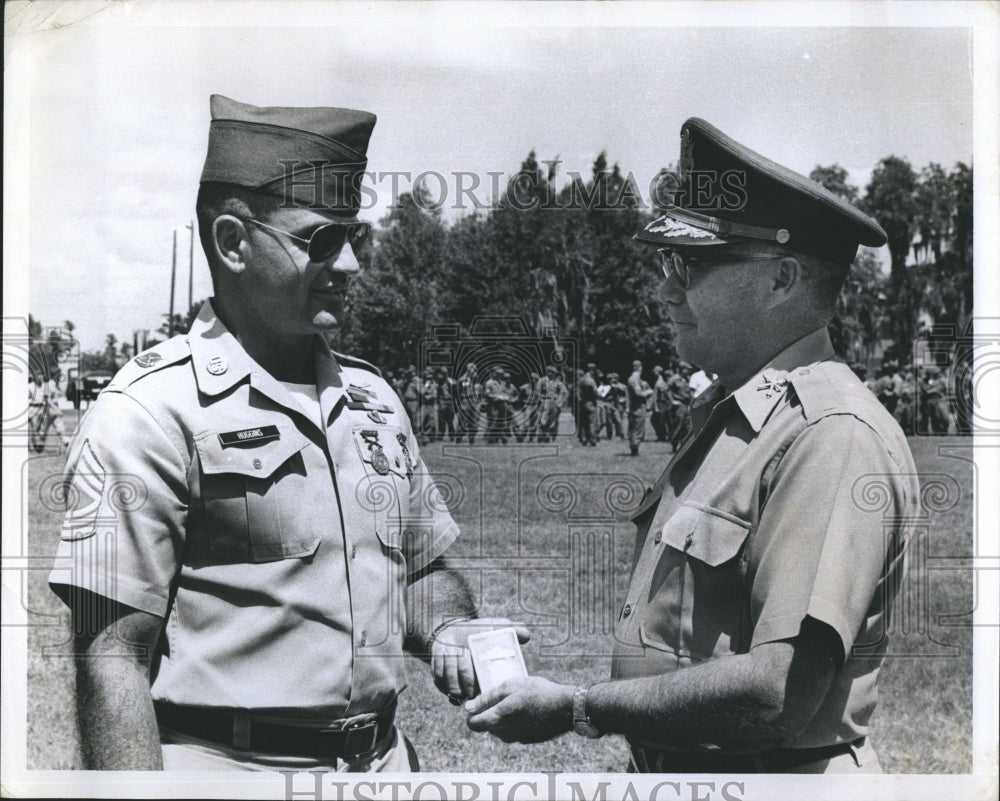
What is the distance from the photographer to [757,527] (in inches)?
126

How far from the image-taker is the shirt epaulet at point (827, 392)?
3197 mm

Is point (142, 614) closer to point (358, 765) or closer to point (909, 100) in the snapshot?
point (358, 765)

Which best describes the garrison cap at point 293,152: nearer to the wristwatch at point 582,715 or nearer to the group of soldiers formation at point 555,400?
the group of soldiers formation at point 555,400

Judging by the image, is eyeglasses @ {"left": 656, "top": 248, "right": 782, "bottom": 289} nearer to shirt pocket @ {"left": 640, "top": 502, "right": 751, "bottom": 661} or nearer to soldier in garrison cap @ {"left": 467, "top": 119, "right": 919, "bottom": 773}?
soldier in garrison cap @ {"left": 467, "top": 119, "right": 919, "bottom": 773}

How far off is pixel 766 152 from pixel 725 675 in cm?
212

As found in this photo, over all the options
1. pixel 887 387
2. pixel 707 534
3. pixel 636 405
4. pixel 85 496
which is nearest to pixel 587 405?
pixel 636 405

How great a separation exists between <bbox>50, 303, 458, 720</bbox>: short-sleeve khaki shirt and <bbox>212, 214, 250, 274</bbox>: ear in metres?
0.22

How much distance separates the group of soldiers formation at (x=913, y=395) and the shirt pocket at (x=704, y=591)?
1.05m

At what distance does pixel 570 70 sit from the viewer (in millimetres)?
4145

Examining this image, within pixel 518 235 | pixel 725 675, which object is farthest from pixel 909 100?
pixel 725 675

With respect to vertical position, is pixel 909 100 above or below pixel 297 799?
above

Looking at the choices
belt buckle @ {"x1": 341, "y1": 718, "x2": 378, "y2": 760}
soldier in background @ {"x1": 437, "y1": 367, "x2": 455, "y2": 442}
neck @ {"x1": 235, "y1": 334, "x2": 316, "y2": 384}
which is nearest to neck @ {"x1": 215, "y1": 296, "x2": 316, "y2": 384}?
neck @ {"x1": 235, "y1": 334, "x2": 316, "y2": 384}

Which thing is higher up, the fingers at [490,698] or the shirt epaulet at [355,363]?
the shirt epaulet at [355,363]

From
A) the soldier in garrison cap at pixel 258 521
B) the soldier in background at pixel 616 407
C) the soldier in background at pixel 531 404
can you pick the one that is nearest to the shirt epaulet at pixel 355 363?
the soldier in garrison cap at pixel 258 521
